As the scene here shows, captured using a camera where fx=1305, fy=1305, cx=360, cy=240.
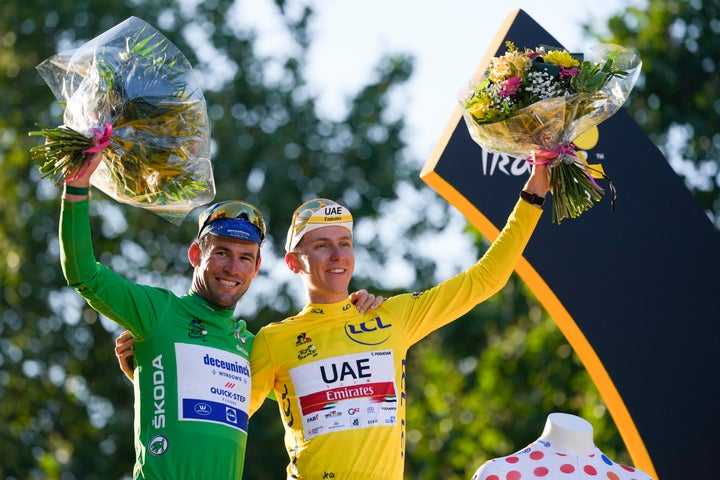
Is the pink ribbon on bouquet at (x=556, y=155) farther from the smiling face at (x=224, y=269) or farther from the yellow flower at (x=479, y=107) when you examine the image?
the smiling face at (x=224, y=269)

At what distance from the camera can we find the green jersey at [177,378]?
523 centimetres

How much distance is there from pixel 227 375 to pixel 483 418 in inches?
423

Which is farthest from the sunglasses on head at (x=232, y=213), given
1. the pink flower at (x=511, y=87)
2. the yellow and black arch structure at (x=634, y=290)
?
the yellow and black arch structure at (x=634, y=290)

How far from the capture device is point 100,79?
534cm

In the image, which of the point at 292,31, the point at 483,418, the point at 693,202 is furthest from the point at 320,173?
the point at 693,202

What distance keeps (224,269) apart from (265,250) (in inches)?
421

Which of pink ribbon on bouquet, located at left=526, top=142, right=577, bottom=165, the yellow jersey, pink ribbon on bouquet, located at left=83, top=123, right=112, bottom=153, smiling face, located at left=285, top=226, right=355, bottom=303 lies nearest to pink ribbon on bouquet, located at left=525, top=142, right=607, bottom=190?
pink ribbon on bouquet, located at left=526, top=142, right=577, bottom=165

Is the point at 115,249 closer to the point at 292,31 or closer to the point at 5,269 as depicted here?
the point at 5,269

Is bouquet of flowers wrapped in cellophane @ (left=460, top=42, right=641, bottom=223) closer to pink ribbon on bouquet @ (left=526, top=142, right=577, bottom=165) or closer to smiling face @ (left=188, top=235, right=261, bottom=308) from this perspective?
pink ribbon on bouquet @ (left=526, top=142, right=577, bottom=165)

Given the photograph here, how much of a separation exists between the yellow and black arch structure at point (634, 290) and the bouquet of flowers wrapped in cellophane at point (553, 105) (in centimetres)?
91

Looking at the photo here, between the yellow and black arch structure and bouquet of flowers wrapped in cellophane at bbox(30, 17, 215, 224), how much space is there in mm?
1661

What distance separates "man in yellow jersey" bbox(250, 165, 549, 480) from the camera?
557 cm

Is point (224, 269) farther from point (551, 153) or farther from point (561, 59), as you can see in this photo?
point (561, 59)

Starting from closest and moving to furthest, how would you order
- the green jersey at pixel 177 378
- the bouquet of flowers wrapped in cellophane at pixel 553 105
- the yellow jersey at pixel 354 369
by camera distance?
1. the green jersey at pixel 177 378
2. the yellow jersey at pixel 354 369
3. the bouquet of flowers wrapped in cellophane at pixel 553 105
